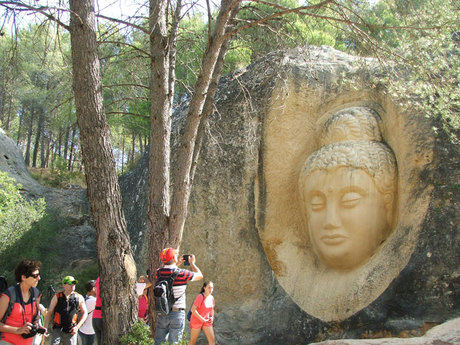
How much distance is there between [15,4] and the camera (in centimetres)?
454

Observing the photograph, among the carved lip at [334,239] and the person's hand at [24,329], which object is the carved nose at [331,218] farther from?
the person's hand at [24,329]

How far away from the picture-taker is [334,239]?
671 centimetres

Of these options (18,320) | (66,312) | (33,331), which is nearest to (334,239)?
(66,312)

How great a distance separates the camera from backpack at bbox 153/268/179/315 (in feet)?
14.5

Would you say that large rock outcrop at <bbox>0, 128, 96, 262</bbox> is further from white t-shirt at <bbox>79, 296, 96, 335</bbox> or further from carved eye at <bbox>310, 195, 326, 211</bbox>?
carved eye at <bbox>310, 195, 326, 211</bbox>

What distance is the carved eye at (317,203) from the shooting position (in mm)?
6975

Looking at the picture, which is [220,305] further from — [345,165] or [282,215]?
[345,165]

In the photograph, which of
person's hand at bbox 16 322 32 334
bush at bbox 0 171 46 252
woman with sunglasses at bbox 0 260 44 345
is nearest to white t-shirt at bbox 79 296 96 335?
woman with sunglasses at bbox 0 260 44 345

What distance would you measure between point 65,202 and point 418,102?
10.4 metres

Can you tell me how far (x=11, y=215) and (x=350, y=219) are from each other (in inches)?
282

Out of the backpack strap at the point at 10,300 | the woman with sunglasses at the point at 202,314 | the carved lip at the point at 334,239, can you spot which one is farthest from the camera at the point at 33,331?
the carved lip at the point at 334,239

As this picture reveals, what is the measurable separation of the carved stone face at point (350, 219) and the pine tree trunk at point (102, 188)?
10.3 ft

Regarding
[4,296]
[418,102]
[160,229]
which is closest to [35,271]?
[4,296]

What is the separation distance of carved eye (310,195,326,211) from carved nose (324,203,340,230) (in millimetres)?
148
